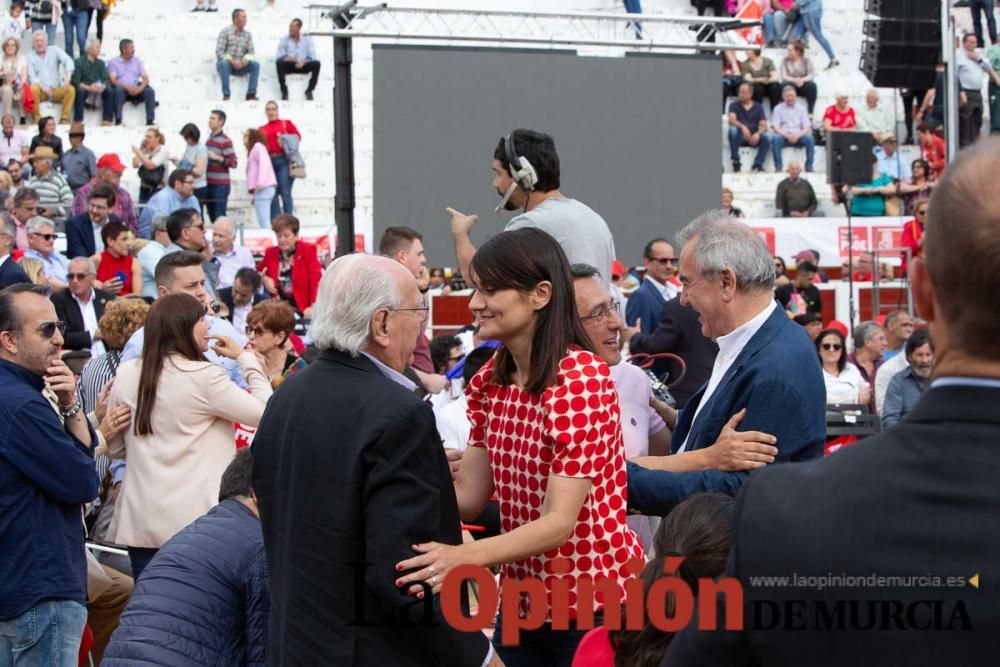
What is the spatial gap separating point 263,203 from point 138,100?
3.94 meters

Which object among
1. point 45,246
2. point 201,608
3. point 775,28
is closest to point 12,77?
point 45,246

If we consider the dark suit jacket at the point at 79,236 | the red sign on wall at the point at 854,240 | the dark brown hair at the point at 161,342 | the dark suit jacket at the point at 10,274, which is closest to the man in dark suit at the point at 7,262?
the dark suit jacket at the point at 10,274

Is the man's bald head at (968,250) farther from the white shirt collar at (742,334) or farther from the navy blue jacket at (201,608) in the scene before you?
the navy blue jacket at (201,608)

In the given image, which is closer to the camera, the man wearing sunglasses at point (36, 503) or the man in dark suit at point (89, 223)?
the man wearing sunglasses at point (36, 503)

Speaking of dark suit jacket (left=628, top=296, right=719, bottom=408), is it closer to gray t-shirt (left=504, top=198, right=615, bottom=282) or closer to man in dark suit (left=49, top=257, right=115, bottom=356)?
gray t-shirt (left=504, top=198, right=615, bottom=282)

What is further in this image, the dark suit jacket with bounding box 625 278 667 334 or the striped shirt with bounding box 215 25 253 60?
the striped shirt with bounding box 215 25 253 60

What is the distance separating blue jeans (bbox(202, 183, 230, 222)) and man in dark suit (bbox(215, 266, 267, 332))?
23.6 ft

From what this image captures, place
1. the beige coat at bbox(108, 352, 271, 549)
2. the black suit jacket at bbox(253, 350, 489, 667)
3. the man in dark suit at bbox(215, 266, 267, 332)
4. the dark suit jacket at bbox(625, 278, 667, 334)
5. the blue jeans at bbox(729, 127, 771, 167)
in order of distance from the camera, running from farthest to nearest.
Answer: the blue jeans at bbox(729, 127, 771, 167)
the man in dark suit at bbox(215, 266, 267, 332)
the dark suit jacket at bbox(625, 278, 667, 334)
the beige coat at bbox(108, 352, 271, 549)
the black suit jacket at bbox(253, 350, 489, 667)

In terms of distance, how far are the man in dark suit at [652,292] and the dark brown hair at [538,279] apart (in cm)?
506

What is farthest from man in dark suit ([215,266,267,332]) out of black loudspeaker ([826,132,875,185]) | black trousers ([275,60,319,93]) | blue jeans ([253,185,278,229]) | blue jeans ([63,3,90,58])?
black trousers ([275,60,319,93])

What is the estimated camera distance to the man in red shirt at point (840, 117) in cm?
1981

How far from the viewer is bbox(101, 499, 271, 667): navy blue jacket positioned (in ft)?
11.0

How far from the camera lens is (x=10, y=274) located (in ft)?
25.6

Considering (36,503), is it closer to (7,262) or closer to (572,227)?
(572,227)
